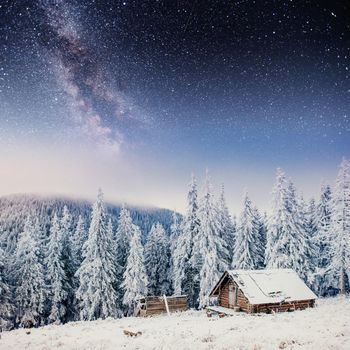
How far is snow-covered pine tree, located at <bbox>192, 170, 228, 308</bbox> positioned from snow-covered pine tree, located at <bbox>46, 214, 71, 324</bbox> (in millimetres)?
16940

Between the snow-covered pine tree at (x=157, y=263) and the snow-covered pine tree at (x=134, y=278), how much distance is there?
15.0 ft

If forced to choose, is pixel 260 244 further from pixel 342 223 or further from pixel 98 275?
pixel 98 275

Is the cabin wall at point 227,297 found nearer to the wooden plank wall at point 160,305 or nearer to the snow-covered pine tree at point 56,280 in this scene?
the wooden plank wall at point 160,305

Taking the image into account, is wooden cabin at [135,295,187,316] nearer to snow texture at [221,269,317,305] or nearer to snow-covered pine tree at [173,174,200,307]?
snow-covered pine tree at [173,174,200,307]

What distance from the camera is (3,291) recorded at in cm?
3803

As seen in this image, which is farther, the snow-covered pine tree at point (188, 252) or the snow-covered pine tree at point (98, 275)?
the snow-covered pine tree at point (188, 252)

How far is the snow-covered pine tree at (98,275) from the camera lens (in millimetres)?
40344

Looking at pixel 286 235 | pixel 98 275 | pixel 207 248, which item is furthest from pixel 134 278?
pixel 286 235

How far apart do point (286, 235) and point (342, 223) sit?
6.12 metres

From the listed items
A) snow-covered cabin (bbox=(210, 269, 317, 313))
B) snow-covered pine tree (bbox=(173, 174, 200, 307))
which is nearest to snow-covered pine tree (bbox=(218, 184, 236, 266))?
snow-covered pine tree (bbox=(173, 174, 200, 307))

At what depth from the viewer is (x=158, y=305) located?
34.9 meters

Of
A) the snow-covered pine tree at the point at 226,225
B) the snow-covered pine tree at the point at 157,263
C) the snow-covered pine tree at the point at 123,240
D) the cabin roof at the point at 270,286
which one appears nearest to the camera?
the cabin roof at the point at 270,286

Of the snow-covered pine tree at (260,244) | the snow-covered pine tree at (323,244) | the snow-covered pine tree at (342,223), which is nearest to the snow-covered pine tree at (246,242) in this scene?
the snow-covered pine tree at (260,244)

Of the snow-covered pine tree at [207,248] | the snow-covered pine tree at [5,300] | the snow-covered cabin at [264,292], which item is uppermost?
the snow-covered pine tree at [207,248]
